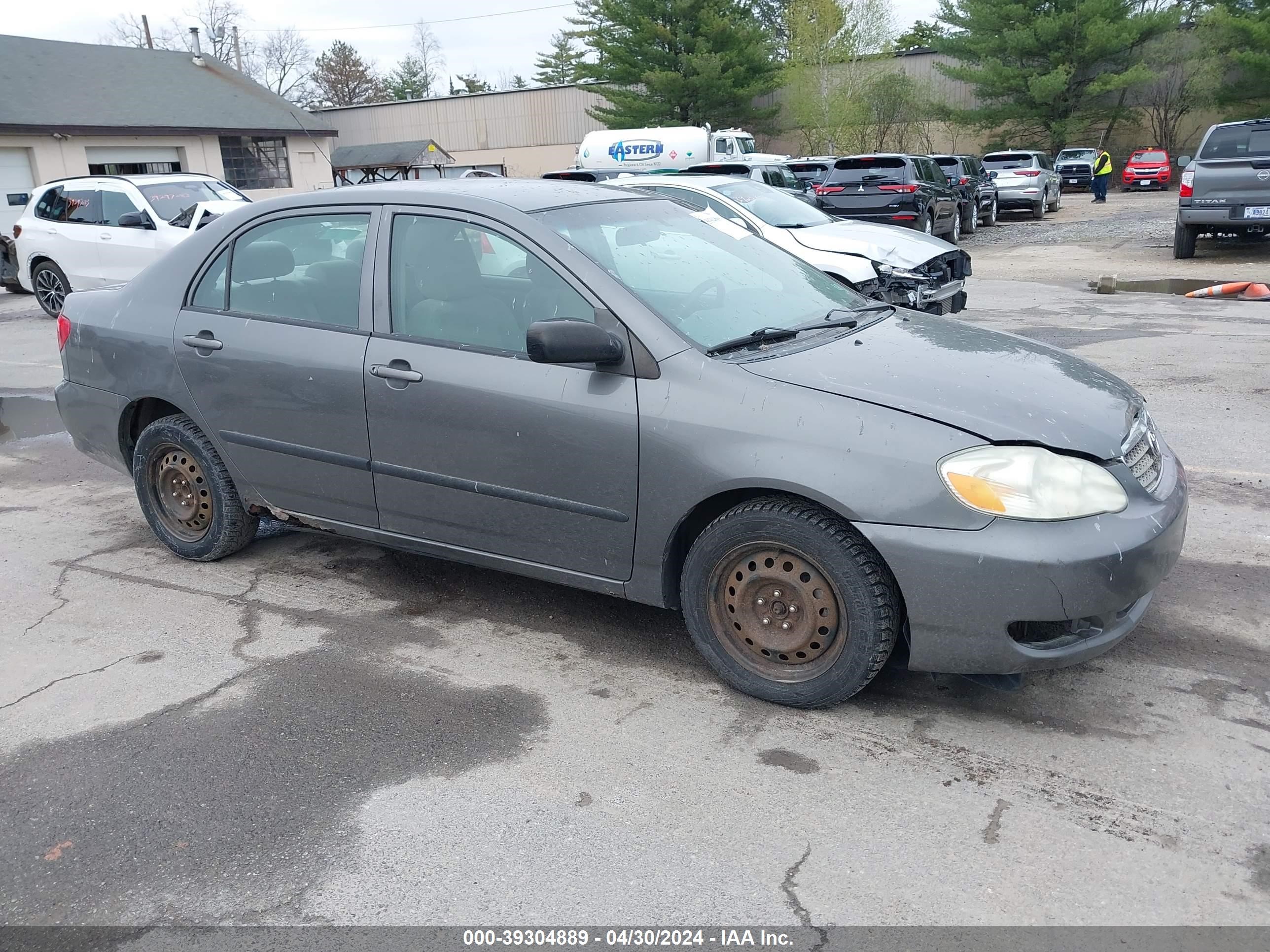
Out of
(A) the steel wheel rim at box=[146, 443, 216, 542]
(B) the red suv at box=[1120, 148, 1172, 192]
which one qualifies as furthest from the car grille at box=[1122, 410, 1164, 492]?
(B) the red suv at box=[1120, 148, 1172, 192]

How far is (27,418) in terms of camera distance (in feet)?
28.3

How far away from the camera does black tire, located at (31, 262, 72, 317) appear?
14.6 metres

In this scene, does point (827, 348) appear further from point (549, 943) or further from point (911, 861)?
point (549, 943)

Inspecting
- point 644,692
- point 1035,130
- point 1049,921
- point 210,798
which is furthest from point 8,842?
point 1035,130

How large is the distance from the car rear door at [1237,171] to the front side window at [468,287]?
13.8 meters

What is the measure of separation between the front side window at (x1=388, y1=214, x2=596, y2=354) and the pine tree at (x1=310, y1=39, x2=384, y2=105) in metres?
86.0

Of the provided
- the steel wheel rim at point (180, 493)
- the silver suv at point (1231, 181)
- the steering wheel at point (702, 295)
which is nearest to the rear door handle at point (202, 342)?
the steel wheel rim at point (180, 493)

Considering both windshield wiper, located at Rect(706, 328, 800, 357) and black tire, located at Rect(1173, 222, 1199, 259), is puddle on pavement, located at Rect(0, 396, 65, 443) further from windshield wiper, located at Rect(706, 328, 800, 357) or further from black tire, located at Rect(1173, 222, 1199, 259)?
black tire, located at Rect(1173, 222, 1199, 259)

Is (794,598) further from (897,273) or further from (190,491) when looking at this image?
(897,273)

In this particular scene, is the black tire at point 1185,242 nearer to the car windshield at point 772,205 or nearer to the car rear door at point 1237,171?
the car rear door at point 1237,171

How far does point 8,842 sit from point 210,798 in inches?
21.2

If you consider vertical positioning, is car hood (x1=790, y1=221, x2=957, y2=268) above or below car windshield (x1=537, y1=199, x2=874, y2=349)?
below

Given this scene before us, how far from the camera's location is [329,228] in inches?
172

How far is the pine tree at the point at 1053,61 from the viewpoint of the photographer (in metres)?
39.5
